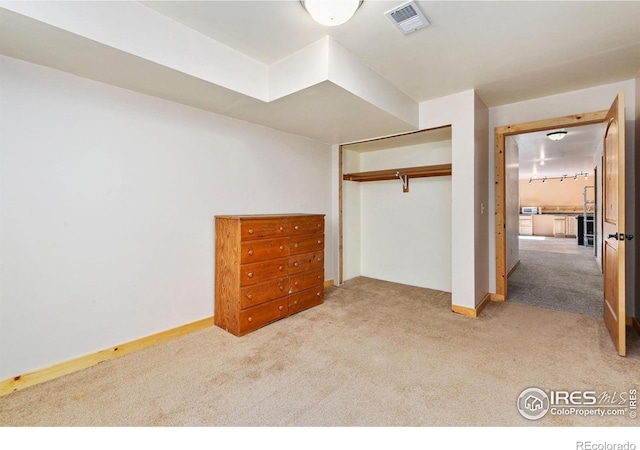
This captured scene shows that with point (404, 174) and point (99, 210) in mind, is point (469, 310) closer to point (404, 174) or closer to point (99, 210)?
point (404, 174)

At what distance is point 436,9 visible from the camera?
185 cm

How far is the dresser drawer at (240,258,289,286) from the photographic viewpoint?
8.82 feet

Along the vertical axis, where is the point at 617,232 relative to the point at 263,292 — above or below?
above

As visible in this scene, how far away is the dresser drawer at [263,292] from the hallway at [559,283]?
284 cm

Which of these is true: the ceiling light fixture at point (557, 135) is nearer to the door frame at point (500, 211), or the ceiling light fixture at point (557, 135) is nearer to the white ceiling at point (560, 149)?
the white ceiling at point (560, 149)

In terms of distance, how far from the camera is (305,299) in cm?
328

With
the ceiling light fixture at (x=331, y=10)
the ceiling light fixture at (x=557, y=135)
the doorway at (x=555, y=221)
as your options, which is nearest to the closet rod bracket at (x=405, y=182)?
the doorway at (x=555, y=221)

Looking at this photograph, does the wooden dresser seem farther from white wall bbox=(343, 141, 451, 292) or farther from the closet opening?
white wall bbox=(343, 141, 451, 292)

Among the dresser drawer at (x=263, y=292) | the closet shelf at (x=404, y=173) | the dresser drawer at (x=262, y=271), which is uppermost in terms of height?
the closet shelf at (x=404, y=173)

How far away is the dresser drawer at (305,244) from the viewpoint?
315 centimetres

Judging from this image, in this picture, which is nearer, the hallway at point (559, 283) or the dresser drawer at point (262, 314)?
Result: the dresser drawer at point (262, 314)

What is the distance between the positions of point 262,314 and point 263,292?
8.3 inches

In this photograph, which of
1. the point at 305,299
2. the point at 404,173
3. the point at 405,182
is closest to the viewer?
the point at 305,299

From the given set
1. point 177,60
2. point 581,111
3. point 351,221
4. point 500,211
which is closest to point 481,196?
point 500,211
